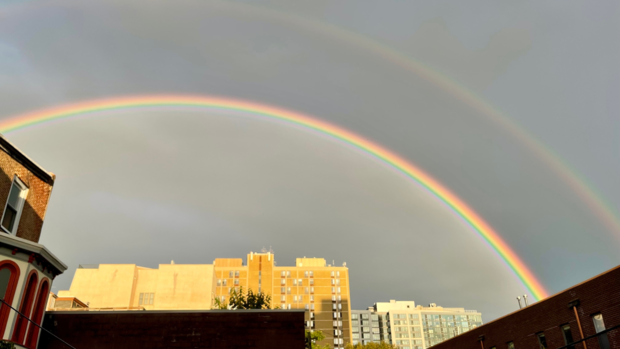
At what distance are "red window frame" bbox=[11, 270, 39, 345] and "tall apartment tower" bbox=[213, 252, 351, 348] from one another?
5323 inches

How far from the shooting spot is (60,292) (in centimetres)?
9775

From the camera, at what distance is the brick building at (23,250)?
18547mm

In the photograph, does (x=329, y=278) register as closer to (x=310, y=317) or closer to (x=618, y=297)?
(x=310, y=317)

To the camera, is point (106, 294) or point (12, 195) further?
point (106, 294)

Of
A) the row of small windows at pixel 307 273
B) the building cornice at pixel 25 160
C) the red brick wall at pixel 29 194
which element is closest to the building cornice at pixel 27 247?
the red brick wall at pixel 29 194

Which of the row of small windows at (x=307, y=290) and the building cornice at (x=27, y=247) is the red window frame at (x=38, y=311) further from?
the row of small windows at (x=307, y=290)

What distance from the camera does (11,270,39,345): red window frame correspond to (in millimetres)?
19609

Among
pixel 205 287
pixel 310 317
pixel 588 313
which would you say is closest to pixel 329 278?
pixel 310 317

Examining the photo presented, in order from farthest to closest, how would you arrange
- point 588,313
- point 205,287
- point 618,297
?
point 205,287
point 588,313
point 618,297

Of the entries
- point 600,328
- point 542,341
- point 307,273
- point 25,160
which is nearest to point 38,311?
point 25,160

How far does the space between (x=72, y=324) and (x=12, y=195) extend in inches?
282

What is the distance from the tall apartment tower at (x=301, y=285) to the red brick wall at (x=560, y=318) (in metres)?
120

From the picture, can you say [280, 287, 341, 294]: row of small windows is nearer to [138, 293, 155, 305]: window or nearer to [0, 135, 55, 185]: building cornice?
[138, 293, 155, 305]: window

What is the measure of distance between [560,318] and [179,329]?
22237 millimetres
